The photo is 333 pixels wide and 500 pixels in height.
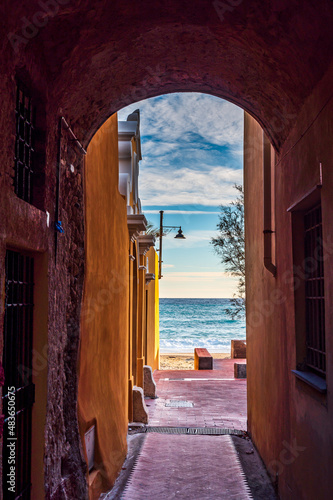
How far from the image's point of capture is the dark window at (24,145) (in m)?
3.58

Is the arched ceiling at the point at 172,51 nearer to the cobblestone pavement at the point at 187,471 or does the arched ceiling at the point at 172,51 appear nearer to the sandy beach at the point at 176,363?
the cobblestone pavement at the point at 187,471

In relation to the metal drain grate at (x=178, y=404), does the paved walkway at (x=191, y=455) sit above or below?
above

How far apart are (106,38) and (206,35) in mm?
952

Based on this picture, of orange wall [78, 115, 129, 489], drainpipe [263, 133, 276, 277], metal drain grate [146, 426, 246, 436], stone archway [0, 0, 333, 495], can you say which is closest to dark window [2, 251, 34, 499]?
stone archway [0, 0, 333, 495]

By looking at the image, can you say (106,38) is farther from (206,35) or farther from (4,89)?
(4,89)

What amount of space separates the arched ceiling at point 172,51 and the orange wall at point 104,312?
1.00 metres

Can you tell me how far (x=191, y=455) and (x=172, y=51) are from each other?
5.61 m

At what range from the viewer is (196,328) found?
67.8 m

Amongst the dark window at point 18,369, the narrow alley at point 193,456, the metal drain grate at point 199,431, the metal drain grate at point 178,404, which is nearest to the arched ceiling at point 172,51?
the dark window at point 18,369

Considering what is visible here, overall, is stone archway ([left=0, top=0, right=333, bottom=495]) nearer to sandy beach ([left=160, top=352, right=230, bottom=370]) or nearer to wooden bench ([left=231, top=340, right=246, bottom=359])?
wooden bench ([left=231, top=340, right=246, bottom=359])

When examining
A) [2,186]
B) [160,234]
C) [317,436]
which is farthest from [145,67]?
[160,234]

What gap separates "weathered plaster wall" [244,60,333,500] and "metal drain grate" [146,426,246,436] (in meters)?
0.56

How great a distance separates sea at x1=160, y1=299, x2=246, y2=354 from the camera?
57484 mm

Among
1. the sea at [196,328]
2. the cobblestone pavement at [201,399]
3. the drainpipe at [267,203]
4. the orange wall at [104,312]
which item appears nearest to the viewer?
the orange wall at [104,312]
